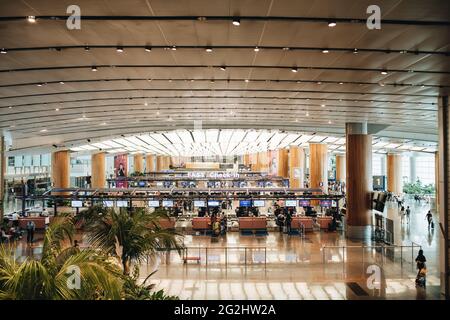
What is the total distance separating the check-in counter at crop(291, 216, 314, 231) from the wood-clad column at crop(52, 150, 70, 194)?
A: 2923 centimetres

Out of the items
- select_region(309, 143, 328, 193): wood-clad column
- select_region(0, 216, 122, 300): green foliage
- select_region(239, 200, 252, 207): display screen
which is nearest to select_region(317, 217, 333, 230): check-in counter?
select_region(239, 200, 252, 207): display screen

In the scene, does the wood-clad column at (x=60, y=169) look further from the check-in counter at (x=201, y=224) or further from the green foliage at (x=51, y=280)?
the green foliage at (x=51, y=280)

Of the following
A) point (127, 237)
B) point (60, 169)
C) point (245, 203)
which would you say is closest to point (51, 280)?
point (127, 237)

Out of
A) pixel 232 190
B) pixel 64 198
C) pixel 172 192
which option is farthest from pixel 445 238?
pixel 64 198

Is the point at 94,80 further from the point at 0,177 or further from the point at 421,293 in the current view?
the point at 0,177

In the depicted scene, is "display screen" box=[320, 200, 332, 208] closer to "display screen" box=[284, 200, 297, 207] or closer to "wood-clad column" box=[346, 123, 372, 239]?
"display screen" box=[284, 200, 297, 207]

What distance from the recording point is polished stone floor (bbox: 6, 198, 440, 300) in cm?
1241

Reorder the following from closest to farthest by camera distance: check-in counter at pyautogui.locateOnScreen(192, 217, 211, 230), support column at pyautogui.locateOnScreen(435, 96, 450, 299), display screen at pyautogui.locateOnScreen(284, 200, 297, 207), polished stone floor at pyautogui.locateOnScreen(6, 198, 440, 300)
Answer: polished stone floor at pyautogui.locateOnScreen(6, 198, 440, 300)
support column at pyautogui.locateOnScreen(435, 96, 450, 299)
check-in counter at pyautogui.locateOnScreen(192, 217, 211, 230)
display screen at pyautogui.locateOnScreen(284, 200, 297, 207)

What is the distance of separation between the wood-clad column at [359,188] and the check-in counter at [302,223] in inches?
91.3

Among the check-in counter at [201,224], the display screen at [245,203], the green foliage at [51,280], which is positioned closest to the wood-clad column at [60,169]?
the display screen at [245,203]

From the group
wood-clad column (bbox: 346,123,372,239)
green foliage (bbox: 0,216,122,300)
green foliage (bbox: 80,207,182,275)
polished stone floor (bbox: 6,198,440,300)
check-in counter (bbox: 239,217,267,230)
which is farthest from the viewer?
check-in counter (bbox: 239,217,267,230)

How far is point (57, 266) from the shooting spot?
4.64 meters

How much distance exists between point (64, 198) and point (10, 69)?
19398 millimetres

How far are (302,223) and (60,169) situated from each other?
30.2 metres
